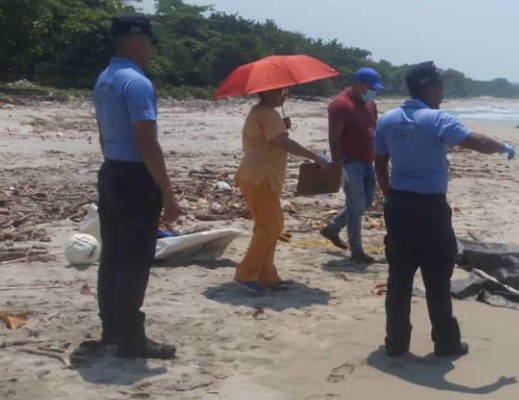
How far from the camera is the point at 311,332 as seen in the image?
6.61 m

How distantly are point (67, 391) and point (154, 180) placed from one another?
122cm

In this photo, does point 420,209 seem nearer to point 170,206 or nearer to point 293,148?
point 170,206

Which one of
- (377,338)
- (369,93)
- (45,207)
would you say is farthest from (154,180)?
(45,207)

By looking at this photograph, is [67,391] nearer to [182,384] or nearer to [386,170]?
[182,384]

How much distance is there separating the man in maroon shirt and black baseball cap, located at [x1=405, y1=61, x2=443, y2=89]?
255 centimetres

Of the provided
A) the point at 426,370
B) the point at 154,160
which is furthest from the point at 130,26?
the point at 426,370

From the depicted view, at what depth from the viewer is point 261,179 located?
24.2ft

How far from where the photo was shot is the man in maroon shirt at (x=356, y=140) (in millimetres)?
8609

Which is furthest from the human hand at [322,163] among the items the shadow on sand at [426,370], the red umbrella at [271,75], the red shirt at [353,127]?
the shadow on sand at [426,370]

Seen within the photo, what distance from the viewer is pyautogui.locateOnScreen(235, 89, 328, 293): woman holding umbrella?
734 cm

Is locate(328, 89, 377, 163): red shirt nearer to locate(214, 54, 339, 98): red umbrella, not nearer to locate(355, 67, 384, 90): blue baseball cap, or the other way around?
locate(355, 67, 384, 90): blue baseball cap

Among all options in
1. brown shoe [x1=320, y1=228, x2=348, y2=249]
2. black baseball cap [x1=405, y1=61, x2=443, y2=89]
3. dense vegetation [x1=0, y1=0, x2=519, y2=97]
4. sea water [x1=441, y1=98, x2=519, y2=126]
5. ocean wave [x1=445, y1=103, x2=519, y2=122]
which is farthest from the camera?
ocean wave [x1=445, y1=103, x2=519, y2=122]

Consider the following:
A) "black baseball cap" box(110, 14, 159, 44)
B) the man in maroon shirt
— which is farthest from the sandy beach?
"black baseball cap" box(110, 14, 159, 44)

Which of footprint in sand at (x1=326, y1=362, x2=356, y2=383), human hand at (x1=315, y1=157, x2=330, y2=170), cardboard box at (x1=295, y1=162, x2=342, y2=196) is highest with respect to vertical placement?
human hand at (x1=315, y1=157, x2=330, y2=170)
